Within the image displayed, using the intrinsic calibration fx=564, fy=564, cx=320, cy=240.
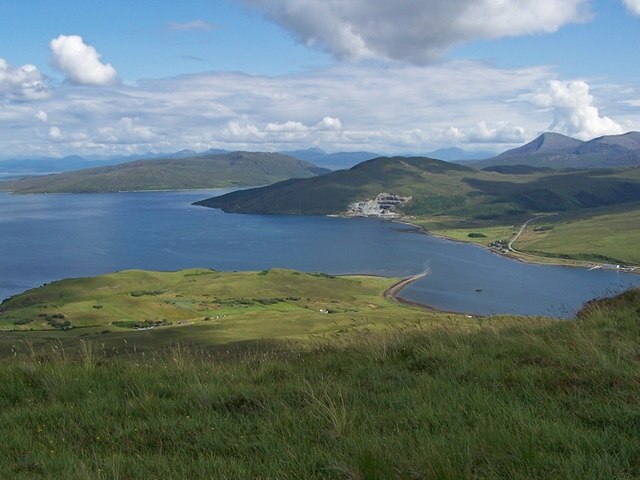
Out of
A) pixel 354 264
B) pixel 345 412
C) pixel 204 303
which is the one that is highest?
pixel 345 412

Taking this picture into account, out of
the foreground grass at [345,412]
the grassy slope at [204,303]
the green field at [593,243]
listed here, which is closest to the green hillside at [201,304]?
the grassy slope at [204,303]

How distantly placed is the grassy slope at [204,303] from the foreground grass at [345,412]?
52.6 meters

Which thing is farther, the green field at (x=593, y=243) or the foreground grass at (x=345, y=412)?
the green field at (x=593, y=243)

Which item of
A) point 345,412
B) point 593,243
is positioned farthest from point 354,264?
point 345,412

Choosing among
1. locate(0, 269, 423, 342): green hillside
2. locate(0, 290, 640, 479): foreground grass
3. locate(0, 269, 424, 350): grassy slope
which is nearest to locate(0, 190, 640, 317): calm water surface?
locate(0, 269, 424, 350): grassy slope

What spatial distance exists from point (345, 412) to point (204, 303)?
103317mm

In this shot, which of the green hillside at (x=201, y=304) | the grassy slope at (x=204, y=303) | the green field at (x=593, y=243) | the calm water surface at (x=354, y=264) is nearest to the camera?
the green hillside at (x=201, y=304)

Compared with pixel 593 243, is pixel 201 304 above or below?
below

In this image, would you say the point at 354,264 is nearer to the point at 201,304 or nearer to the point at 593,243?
the point at 201,304

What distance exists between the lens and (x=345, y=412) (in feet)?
18.2

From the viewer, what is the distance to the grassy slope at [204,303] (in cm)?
7294

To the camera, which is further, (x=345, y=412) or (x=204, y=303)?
(x=204, y=303)

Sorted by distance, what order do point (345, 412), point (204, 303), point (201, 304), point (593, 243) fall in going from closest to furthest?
point (345, 412) < point (201, 304) < point (204, 303) < point (593, 243)

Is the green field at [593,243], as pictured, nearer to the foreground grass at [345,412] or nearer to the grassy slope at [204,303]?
the grassy slope at [204,303]
